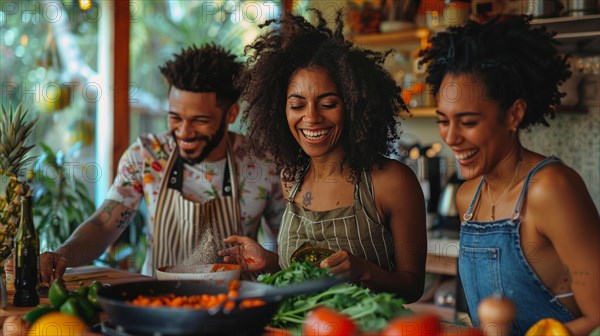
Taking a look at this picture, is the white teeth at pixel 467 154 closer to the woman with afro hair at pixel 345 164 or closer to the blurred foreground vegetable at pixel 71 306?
the woman with afro hair at pixel 345 164

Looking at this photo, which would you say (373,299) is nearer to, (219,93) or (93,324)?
(93,324)

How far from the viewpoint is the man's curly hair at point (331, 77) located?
90.9 inches

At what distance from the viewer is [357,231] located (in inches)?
90.7

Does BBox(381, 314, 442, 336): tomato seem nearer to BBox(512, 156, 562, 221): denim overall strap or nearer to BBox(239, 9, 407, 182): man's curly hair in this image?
BBox(512, 156, 562, 221): denim overall strap

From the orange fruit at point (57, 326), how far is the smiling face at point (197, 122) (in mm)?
1398

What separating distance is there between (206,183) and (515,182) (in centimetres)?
158

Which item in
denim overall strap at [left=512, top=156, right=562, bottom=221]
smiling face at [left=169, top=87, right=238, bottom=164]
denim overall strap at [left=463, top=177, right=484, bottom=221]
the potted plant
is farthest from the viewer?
the potted plant

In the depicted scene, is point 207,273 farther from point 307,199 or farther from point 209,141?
point 209,141

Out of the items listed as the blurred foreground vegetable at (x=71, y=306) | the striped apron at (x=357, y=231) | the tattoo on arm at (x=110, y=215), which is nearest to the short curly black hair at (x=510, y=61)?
the striped apron at (x=357, y=231)

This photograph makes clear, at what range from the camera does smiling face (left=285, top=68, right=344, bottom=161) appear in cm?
231

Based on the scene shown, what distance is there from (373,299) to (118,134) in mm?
3096

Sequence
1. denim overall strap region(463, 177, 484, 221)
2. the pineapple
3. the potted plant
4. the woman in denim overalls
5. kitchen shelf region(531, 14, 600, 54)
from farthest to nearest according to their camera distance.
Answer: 1. the potted plant
2. kitchen shelf region(531, 14, 600, 54)
3. the pineapple
4. denim overall strap region(463, 177, 484, 221)
5. the woman in denim overalls

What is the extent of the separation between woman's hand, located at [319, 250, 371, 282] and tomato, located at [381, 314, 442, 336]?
1.48 feet

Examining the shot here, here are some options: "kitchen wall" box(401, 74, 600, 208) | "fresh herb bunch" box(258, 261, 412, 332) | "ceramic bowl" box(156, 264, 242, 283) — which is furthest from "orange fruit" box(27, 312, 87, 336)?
"kitchen wall" box(401, 74, 600, 208)
